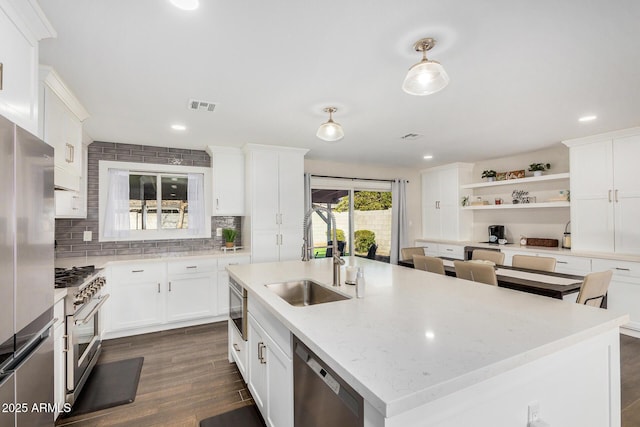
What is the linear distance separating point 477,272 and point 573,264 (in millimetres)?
2347

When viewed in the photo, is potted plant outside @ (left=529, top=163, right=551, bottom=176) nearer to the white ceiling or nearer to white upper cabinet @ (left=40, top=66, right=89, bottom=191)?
the white ceiling

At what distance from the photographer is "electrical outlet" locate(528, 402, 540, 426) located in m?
1.12

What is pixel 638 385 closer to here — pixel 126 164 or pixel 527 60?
pixel 527 60

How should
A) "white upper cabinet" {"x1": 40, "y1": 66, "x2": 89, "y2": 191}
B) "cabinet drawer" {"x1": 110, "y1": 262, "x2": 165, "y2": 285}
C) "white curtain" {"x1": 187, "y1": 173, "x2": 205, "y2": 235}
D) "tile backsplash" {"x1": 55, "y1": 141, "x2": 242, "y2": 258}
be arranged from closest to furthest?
"white upper cabinet" {"x1": 40, "y1": 66, "x2": 89, "y2": 191}
"cabinet drawer" {"x1": 110, "y1": 262, "x2": 165, "y2": 285}
"tile backsplash" {"x1": 55, "y1": 141, "x2": 242, "y2": 258}
"white curtain" {"x1": 187, "y1": 173, "x2": 205, "y2": 235}

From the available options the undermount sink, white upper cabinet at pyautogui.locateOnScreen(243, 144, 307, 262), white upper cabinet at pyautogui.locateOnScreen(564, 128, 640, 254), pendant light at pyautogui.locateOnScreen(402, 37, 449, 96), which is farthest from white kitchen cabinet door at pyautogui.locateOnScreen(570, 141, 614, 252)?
the undermount sink

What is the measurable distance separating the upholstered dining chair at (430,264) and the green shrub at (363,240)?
8.26ft

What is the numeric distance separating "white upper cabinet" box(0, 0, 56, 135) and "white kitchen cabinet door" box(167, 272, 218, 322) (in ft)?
8.38

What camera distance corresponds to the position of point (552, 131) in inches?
144

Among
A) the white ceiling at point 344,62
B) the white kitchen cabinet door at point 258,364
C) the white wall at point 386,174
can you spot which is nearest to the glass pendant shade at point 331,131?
the white ceiling at point 344,62

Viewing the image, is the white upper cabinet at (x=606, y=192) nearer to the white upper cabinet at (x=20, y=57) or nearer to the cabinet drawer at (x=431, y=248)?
the cabinet drawer at (x=431, y=248)

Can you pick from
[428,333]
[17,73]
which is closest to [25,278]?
[17,73]

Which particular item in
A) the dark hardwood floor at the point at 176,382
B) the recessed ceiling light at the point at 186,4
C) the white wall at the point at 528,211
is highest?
the recessed ceiling light at the point at 186,4

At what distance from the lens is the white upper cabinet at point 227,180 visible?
14.0ft

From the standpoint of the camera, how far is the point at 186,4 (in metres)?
1.45
